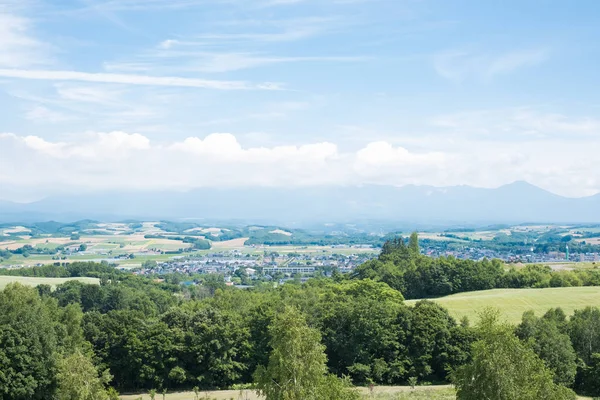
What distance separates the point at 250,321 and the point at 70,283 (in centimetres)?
3928

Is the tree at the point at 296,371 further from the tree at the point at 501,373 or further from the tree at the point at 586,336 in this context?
the tree at the point at 586,336

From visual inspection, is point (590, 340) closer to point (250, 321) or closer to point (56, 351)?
point (250, 321)

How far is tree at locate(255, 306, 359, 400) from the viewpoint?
78.0ft

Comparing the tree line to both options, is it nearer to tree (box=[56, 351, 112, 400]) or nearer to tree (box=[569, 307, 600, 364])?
tree (box=[569, 307, 600, 364])

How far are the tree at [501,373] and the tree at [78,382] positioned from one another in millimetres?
15189

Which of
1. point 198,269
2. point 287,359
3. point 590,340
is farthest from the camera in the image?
point 198,269

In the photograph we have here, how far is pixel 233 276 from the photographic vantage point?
377 feet

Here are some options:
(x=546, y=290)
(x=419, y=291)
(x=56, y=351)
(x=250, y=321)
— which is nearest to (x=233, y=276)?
(x=419, y=291)

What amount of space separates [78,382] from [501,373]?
55.8 ft

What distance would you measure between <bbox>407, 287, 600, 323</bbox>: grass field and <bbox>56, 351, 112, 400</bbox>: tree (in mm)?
32696

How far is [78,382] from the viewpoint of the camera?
26062 mm

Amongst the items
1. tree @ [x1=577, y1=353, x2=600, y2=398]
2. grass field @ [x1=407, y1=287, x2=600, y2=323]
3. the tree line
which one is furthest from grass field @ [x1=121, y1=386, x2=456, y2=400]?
the tree line

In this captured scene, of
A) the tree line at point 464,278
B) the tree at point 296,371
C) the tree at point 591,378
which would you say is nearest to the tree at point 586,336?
the tree at point 591,378

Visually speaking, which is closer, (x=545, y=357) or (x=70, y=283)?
(x=545, y=357)
